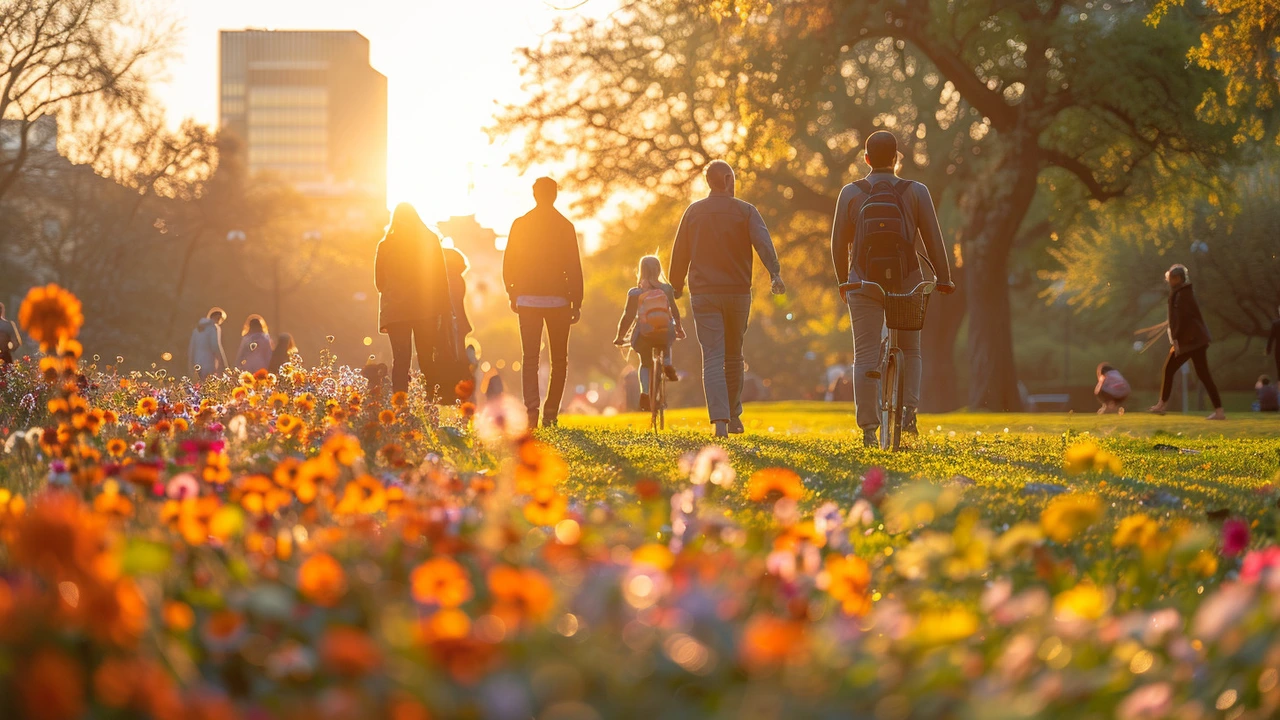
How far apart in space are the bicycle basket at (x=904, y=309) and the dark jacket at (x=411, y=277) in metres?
4.01

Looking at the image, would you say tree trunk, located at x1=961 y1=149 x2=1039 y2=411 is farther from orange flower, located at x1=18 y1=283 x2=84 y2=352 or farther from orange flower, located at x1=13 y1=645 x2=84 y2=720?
orange flower, located at x1=13 y1=645 x2=84 y2=720

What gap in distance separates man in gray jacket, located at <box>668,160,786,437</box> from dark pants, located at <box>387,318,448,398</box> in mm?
2183

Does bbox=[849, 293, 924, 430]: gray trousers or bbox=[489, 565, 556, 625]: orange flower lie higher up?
bbox=[849, 293, 924, 430]: gray trousers

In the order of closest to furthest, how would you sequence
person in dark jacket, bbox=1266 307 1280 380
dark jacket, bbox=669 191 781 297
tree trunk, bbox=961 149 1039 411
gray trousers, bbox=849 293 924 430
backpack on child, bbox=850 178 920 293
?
1. backpack on child, bbox=850 178 920 293
2. gray trousers, bbox=849 293 924 430
3. dark jacket, bbox=669 191 781 297
4. tree trunk, bbox=961 149 1039 411
5. person in dark jacket, bbox=1266 307 1280 380

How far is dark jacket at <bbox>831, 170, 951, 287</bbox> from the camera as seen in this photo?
980 centimetres

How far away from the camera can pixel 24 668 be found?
2.17 meters

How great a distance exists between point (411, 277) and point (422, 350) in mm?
701

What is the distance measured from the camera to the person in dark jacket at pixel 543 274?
11891 mm

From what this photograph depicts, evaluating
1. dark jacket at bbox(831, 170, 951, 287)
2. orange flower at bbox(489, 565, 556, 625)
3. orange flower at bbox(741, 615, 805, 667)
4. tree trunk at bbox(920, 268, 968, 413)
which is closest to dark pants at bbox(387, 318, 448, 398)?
dark jacket at bbox(831, 170, 951, 287)

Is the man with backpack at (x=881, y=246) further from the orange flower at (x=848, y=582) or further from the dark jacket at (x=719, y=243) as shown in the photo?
the orange flower at (x=848, y=582)

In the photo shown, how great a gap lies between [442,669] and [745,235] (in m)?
9.30

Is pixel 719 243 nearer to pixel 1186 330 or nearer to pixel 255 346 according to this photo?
pixel 1186 330

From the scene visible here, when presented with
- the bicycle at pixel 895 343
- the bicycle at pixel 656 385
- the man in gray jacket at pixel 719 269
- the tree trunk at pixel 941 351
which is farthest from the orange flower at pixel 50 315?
the tree trunk at pixel 941 351

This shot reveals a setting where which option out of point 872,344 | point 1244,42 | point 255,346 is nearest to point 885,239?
point 872,344
